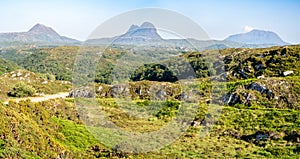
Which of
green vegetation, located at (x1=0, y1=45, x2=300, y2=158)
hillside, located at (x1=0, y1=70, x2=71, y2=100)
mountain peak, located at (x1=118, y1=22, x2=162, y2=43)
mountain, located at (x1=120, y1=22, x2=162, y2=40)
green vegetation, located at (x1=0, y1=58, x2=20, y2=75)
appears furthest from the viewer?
green vegetation, located at (x1=0, y1=58, x2=20, y2=75)

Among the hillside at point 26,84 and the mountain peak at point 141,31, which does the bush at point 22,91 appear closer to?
the hillside at point 26,84

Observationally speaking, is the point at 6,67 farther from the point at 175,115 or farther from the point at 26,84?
the point at 175,115

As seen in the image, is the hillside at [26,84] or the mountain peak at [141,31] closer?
the mountain peak at [141,31]

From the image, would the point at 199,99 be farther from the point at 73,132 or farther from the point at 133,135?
the point at 73,132

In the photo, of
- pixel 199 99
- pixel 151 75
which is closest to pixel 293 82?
pixel 199 99

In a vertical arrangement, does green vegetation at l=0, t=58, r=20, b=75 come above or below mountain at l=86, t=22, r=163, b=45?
below

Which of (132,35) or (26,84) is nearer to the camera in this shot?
(132,35)

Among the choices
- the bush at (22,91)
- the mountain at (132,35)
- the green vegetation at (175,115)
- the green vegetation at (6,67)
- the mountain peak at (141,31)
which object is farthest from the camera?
the green vegetation at (6,67)

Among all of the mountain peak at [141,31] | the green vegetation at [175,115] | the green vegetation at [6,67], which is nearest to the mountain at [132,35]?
the mountain peak at [141,31]

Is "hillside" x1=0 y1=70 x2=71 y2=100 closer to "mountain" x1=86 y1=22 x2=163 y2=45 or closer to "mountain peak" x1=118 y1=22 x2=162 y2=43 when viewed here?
"mountain" x1=86 y1=22 x2=163 y2=45

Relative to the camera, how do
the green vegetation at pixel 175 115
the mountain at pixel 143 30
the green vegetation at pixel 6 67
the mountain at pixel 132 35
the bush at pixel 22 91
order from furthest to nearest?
the green vegetation at pixel 6 67
the bush at pixel 22 91
the mountain at pixel 132 35
the mountain at pixel 143 30
the green vegetation at pixel 175 115

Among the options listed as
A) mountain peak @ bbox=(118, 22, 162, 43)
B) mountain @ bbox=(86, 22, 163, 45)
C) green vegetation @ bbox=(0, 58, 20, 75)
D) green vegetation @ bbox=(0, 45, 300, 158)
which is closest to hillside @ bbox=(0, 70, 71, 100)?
green vegetation @ bbox=(0, 45, 300, 158)

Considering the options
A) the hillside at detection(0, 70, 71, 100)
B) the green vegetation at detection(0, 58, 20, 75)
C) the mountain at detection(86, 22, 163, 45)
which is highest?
the mountain at detection(86, 22, 163, 45)

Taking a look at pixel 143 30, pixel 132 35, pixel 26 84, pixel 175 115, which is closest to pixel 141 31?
pixel 132 35
